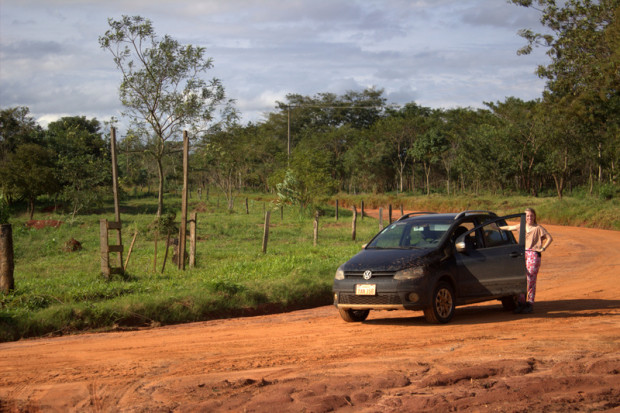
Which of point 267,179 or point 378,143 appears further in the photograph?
point 378,143

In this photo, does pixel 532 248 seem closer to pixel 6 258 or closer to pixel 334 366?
pixel 334 366

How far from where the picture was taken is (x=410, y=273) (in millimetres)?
9883

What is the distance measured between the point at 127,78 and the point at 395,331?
103 feet

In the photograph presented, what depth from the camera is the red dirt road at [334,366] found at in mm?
5973

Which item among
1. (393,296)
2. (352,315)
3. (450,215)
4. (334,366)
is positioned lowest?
(352,315)

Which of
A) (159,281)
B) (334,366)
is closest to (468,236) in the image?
(334,366)

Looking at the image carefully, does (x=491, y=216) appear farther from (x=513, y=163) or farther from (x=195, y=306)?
(x=513, y=163)

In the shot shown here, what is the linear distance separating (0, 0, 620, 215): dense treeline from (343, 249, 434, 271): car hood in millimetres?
24599

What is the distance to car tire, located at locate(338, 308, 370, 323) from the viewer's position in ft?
35.2

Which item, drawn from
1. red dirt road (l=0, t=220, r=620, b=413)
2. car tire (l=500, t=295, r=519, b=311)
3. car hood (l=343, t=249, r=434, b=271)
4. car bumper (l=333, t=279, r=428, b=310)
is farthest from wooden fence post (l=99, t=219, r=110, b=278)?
car tire (l=500, t=295, r=519, b=311)

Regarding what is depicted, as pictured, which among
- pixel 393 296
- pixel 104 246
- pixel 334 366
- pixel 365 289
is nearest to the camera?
pixel 334 366

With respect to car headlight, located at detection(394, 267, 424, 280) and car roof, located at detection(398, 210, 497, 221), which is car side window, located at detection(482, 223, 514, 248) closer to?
car roof, located at detection(398, 210, 497, 221)

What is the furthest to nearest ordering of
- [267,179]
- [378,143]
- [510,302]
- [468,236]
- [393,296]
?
[378,143], [267,179], [510,302], [468,236], [393,296]

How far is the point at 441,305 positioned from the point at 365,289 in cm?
124
